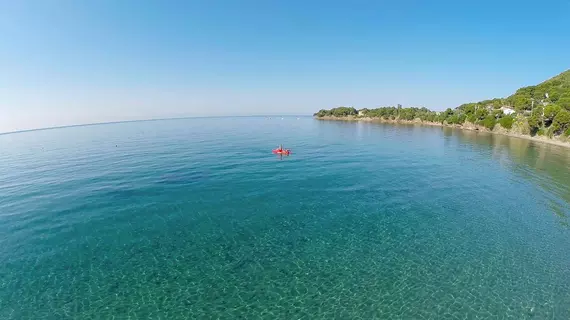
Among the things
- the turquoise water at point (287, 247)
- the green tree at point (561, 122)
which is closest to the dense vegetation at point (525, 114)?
the green tree at point (561, 122)

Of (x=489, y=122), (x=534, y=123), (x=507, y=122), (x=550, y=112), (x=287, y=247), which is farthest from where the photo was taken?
(x=489, y=122)

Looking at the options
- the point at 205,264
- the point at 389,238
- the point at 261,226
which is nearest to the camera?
the point at 205,264

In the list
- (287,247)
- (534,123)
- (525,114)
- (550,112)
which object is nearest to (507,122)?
(525,114)

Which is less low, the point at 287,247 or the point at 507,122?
the point at 507,122

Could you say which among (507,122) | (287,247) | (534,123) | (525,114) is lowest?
(287,247)

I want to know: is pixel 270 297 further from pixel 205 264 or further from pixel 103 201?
pixel 103 201

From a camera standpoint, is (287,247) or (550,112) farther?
(550,112)

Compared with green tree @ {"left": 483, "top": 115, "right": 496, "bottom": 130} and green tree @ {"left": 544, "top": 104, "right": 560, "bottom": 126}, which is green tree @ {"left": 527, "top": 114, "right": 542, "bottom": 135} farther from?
green tree @ {"left": 483, "top": 115, "right": 496, "bottom": 130}

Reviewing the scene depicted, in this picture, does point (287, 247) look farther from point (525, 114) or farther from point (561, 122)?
point (525, 114)

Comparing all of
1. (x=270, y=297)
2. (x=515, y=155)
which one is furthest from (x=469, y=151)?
(x=270, y=297)
